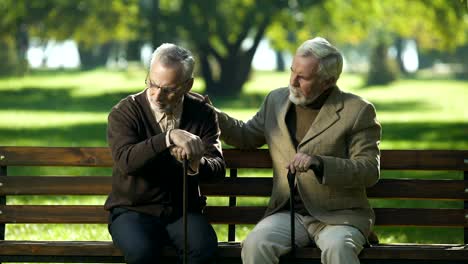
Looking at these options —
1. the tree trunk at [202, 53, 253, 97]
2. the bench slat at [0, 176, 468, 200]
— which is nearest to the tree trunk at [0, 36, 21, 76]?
the tree trunk at [202, 53, 253, 97]

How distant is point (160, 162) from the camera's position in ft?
17.9

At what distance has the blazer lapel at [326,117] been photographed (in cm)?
562

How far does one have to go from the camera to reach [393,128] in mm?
25625

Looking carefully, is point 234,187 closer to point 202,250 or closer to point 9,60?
point 202,250

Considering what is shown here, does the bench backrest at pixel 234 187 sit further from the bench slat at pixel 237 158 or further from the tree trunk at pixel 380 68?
the tree trunk at pixel 380 68

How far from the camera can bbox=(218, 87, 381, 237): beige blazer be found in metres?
5.54

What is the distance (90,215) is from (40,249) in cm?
45

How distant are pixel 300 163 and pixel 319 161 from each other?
133 mm

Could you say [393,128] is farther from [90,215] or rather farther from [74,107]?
[90,215]

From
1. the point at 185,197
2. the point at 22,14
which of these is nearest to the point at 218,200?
the point at 185,197

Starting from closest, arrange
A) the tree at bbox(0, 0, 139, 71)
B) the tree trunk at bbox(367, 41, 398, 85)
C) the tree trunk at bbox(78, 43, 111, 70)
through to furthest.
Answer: the tree at bbox(0, 0, 139, 71) < the tree trunk at bbox(367, 41, 398, 85) < the tree trunk at bbox(78, 43, 111, 70)

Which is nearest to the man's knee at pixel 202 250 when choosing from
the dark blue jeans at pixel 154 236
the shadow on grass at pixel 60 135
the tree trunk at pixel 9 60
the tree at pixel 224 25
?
the dark blue jeans at pixel 154 236

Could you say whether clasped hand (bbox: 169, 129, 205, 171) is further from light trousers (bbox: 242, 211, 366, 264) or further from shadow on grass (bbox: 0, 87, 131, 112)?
shadow on grass (bbox: 0, 87, 131, 112)

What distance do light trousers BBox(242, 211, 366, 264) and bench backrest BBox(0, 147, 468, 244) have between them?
0.53m
